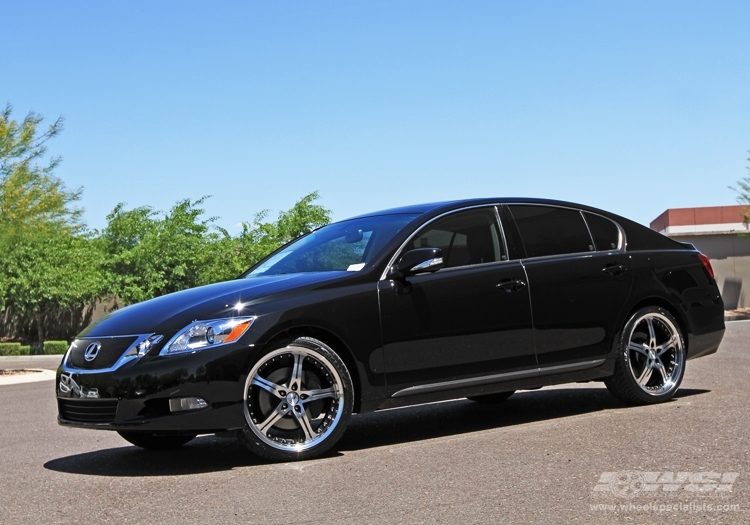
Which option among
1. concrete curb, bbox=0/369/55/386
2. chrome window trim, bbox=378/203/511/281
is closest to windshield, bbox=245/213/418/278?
chrome window trim, bbox=378/203/511/281

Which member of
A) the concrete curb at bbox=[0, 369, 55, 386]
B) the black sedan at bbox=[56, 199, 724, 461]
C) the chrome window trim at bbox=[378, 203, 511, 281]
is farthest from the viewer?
the concrete curb at bbox=[0, 369, 55, 386]

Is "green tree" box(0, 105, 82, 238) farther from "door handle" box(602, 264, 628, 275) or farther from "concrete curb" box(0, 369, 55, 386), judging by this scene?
"door handle" box(602, 264, 628, 275)

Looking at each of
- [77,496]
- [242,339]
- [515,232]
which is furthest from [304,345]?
[515,232]

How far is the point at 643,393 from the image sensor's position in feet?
26.7

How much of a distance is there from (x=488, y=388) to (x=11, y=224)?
18169mm

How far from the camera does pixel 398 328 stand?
22.7 ft

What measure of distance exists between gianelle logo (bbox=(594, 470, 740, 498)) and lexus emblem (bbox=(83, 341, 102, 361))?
10.5 ft

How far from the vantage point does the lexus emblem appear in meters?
6.45

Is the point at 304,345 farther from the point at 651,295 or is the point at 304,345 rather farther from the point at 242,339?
the point at 651,295

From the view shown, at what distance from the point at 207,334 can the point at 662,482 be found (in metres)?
2.80

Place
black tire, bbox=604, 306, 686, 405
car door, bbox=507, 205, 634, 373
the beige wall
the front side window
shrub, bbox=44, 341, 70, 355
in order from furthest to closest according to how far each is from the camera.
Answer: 1. the beige wall
2. shrub, bbox=44, 341, 70, 355
3. black tire, bbox=604, 306, 686, 405
4. car door, bbox=507, 205, 634, 373
5. the front side window

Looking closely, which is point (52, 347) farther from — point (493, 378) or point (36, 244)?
point (493, 378)

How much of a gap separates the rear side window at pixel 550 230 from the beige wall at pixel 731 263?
41.6 meters

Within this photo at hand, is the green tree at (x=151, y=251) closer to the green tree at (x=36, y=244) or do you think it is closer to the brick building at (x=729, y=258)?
the green tree at (x=36, y=244)
